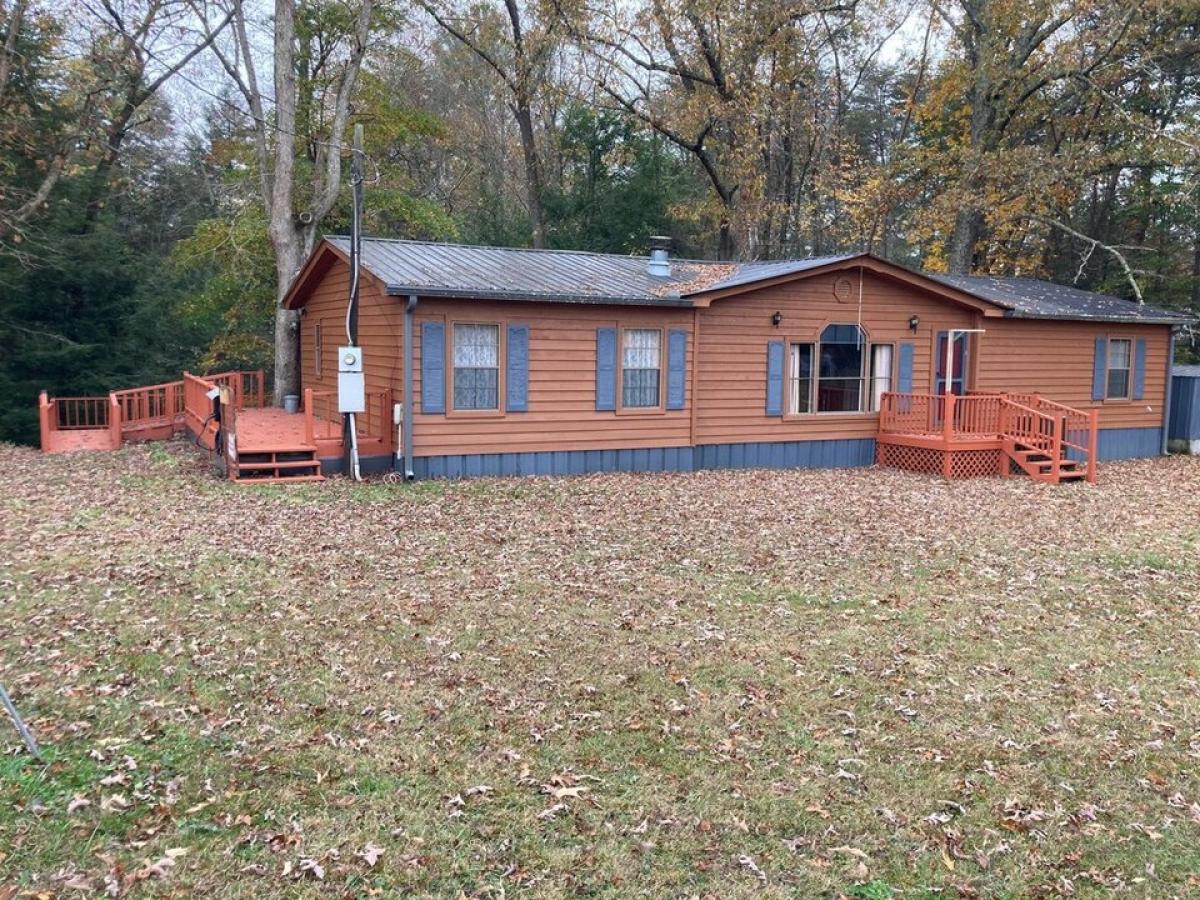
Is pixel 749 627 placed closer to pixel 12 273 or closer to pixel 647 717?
pixel 647 717

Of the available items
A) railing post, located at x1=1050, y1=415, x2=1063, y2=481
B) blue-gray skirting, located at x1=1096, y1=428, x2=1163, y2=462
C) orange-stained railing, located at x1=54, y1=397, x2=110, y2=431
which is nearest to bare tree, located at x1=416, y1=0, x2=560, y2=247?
orange-stained railing, located at x1=54, y1=397, x2=110, y2=431

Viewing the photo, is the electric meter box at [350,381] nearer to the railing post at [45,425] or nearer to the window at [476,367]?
the window at [476,367]

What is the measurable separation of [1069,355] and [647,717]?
16.3 metres

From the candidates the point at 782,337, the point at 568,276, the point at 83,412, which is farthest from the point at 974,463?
the point at 83,412

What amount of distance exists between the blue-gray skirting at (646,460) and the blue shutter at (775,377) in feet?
2.21

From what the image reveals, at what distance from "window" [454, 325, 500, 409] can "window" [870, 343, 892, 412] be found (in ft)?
23.5

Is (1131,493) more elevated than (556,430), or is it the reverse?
(556,430)

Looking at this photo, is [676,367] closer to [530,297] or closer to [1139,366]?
[530,297]

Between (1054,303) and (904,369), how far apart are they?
443cm

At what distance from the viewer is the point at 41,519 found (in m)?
9.20

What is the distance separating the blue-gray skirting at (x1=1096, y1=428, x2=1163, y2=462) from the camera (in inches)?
717

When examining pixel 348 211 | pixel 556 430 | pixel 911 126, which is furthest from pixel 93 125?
pixel 911 126

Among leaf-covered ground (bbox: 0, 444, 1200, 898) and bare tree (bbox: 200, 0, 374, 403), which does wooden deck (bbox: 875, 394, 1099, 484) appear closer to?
leaf-covered ground (bbox: 0, 444, 1200, 898)

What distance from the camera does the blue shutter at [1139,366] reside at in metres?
18.5
